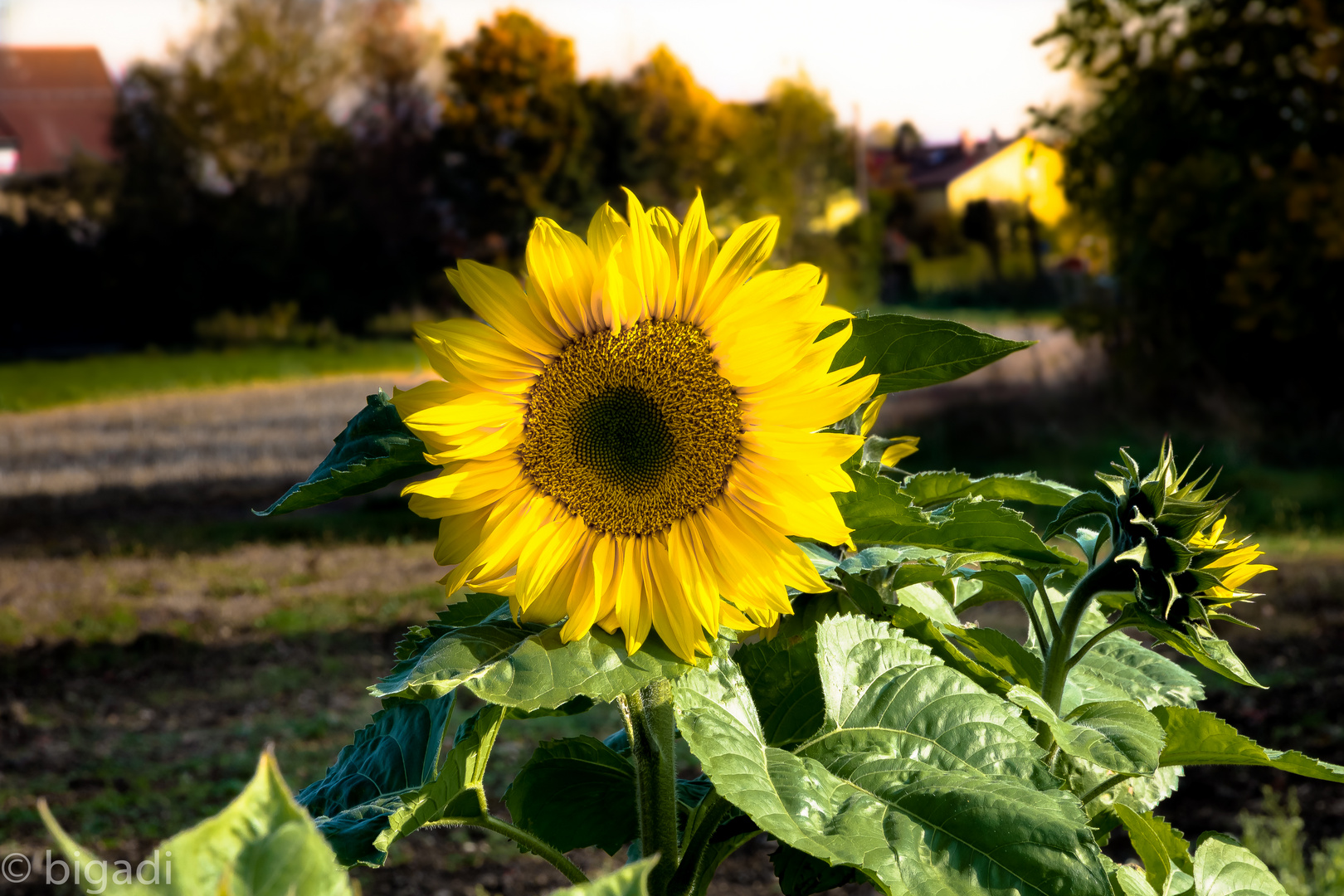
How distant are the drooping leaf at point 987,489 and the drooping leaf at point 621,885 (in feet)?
1.58

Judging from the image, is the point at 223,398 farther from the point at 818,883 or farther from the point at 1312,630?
the point at 818,883

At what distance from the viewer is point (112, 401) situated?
1326cm

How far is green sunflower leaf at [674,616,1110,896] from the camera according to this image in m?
0.69

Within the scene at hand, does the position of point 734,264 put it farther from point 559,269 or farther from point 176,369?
point 176,369

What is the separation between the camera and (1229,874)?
93cm

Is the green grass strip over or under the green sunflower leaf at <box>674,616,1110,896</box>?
under

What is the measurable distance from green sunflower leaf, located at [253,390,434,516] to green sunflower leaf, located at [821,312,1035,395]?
0.31 m

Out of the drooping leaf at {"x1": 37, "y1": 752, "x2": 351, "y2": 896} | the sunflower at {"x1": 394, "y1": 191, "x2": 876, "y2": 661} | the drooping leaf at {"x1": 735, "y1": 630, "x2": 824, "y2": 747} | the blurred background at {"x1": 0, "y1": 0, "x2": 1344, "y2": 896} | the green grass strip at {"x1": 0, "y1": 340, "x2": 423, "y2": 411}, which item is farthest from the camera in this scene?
the green grass strip at {"x1": 0, "y1": 340, "x2": 423, "y2": 411}

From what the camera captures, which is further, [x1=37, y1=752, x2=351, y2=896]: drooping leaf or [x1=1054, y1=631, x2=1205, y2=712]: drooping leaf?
[x1=1054, y1=631, x2=1205, y2=712]: drooping leaf

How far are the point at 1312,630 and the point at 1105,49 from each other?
16.6 ft

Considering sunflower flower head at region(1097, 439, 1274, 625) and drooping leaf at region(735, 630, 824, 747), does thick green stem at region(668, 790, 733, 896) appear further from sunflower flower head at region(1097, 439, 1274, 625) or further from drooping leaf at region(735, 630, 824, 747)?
sunflower flower head at region(1097, 439, 1274, 625)

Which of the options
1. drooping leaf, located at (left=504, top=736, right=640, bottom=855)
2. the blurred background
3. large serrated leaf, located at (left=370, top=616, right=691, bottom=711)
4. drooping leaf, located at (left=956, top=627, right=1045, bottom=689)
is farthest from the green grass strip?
A: large serrated leaf, located at (left=370, top=616, right=691, bottom=711)

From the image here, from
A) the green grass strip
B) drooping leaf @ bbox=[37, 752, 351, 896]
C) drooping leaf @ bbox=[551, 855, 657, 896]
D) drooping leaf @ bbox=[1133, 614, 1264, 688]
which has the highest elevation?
drooping leaf @ bbox=[37, 752, 351, 896]

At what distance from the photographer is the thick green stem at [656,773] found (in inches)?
32.2
